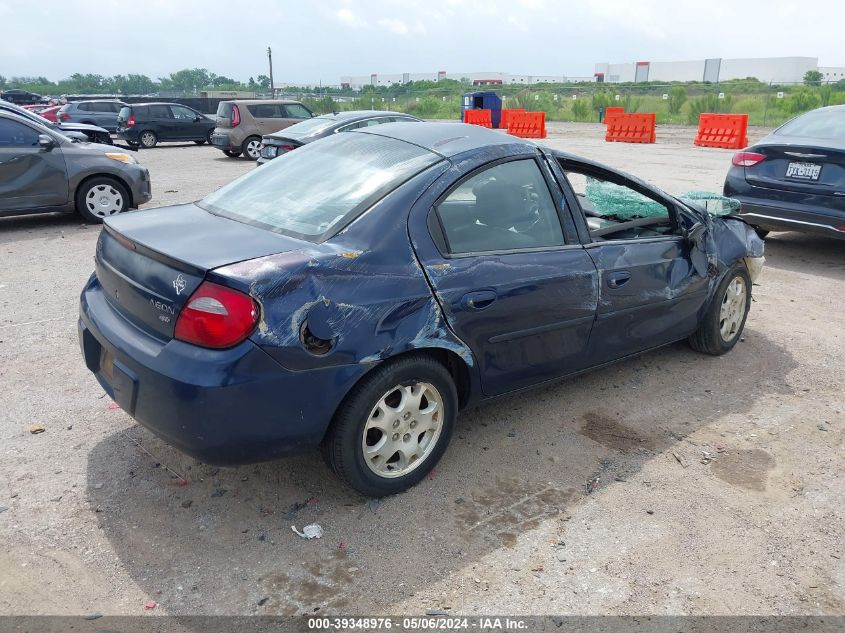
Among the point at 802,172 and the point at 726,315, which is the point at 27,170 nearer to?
the point at 726,315

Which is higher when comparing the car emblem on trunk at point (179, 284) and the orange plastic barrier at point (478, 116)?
the car emblem on trunk at point (179, 284)

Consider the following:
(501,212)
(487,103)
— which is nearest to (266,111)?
(487,103)

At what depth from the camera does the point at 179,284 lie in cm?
279

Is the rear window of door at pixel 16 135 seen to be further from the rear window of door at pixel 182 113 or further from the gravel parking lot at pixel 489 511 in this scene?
the rear window of door at pixel 182 113

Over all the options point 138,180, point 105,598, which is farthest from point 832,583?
point 138,180

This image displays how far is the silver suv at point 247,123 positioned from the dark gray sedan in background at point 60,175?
9732 mm

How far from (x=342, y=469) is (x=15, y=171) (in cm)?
772

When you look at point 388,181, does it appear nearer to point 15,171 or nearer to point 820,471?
point 820,471

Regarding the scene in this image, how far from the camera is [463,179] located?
3.44m

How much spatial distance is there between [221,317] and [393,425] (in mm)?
946

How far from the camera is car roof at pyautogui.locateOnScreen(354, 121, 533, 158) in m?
3.60

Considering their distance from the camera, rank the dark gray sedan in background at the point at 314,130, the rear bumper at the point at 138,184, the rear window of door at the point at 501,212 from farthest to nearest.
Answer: the dark gray sedan in background at the point at 314,130 < the rear bumper at the point at 138,184 < the rear window of door at the point at 501,212

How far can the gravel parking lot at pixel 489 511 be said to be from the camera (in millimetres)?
2715

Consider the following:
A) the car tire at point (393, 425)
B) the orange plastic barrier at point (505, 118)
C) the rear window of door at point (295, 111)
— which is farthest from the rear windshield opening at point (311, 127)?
the orange plastic barrier at point (505, 118)
